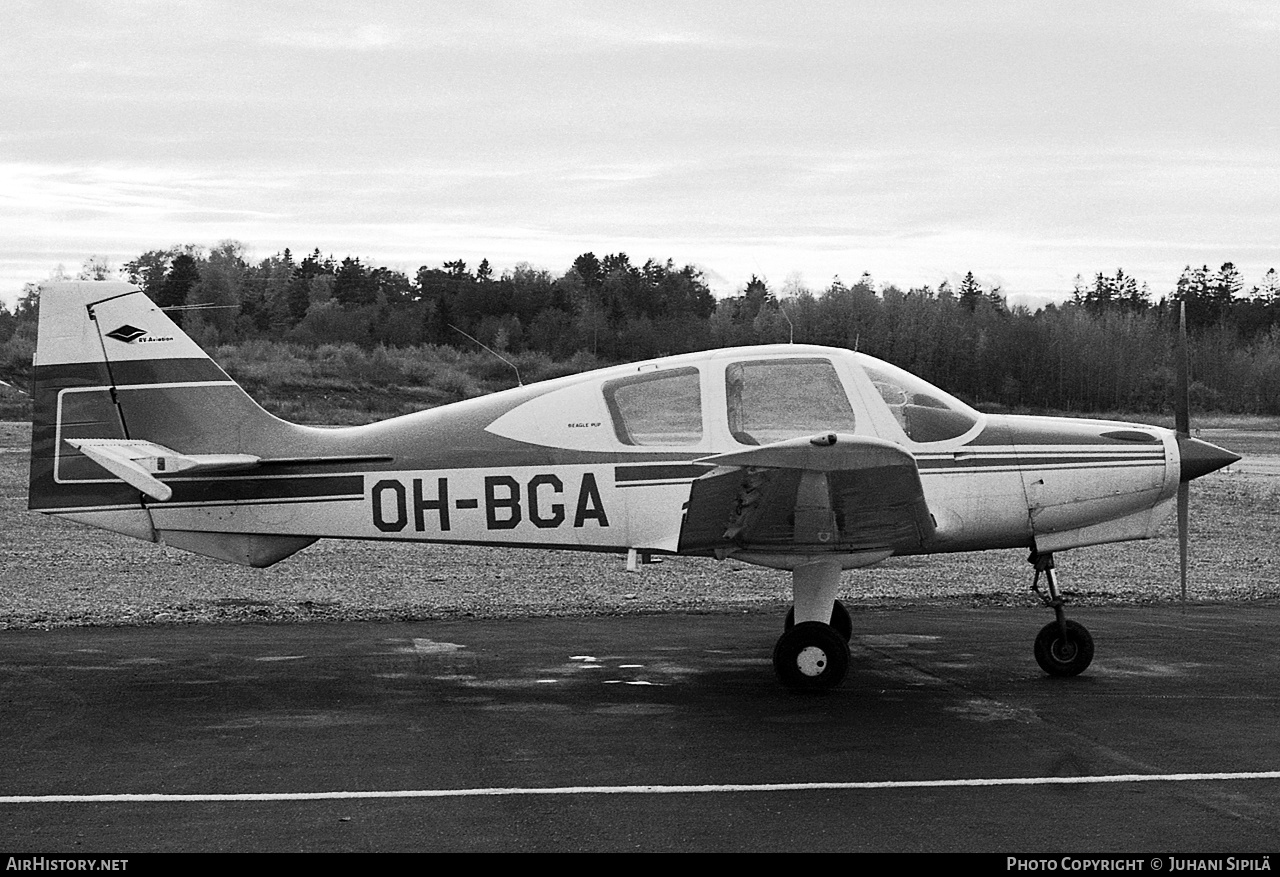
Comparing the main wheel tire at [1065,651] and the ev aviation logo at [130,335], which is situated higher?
the ev aviation logo at [130,335]

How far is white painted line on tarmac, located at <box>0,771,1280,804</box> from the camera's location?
19.9ft

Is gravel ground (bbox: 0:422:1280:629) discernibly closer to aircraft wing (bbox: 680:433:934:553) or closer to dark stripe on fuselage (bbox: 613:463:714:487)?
dark stripe on fuselage (bbox: 613:463:714:487)

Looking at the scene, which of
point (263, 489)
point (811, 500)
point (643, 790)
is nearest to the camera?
point (643, 790)

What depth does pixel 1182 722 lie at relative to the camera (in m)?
7.57

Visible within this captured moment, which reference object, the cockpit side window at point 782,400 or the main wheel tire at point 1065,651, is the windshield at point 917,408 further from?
the main wheel tire at point 1065,651

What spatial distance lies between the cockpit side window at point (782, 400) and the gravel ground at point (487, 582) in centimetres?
363

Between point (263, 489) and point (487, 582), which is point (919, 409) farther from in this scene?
point (487, 582)

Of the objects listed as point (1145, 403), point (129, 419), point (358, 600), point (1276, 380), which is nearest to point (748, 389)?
point (129, 419)

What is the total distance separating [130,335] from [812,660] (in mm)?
5326

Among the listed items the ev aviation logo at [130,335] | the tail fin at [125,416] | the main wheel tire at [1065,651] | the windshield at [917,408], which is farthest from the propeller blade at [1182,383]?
the ev aviation logo at [130,335]

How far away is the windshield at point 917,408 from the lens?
8.75 metres

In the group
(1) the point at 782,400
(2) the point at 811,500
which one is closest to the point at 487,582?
(1) the point at 782,400

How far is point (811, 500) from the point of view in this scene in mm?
8023

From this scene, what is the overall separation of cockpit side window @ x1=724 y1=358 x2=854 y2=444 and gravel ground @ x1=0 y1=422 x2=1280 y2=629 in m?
3.63
